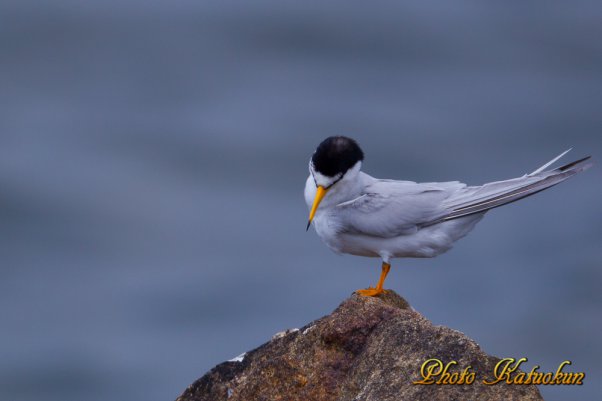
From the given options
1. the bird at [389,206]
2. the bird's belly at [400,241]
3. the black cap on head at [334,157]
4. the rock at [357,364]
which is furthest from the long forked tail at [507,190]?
the rock at [357,364]

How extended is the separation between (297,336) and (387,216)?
177cm

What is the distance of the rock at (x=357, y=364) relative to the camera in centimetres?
508

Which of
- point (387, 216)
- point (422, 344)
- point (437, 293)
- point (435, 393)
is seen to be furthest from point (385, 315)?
point (437, 293)

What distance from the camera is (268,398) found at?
5539mm

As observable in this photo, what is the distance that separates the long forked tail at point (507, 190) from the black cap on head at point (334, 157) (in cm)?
79

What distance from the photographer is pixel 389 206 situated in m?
7.57

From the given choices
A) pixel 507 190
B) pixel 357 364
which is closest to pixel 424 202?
pixel 507 190

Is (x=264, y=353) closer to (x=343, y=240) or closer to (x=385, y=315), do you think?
Result: (x=385, y=315)

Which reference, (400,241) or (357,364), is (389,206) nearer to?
(400,241)

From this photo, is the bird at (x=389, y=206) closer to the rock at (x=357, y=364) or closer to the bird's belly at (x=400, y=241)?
the bird's belly at (x=400, y=241)

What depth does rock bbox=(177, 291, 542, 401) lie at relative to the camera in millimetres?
5078

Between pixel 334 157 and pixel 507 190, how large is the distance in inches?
46.7

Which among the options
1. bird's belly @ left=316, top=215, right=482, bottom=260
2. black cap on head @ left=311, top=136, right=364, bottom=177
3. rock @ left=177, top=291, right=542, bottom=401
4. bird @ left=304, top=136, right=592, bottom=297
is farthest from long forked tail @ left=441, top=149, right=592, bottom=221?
rock @ left=177, top=291, right=542, bottom=401

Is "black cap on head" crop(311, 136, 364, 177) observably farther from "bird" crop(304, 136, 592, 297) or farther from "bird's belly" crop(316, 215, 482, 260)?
"bird's belly" crop(316, 215, 482, 260)
